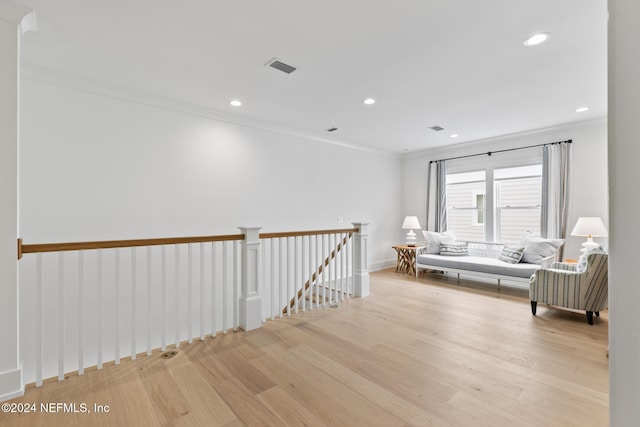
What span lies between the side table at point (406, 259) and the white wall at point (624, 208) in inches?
219

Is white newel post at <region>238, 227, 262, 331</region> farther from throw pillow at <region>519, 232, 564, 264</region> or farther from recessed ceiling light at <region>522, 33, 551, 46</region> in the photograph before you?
throw pillow at <region>519, 232, 564, 264</region>

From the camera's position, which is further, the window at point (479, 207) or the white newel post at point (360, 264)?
the window at point (479, 207)

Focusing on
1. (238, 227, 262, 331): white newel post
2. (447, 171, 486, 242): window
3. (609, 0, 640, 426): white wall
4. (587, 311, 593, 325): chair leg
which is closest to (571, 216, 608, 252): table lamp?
(587, 311, 593, 325): chair leg

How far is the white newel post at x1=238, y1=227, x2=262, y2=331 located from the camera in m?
3.04

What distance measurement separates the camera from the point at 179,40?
8.16 ft

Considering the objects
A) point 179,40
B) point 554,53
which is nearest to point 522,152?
point 554,53

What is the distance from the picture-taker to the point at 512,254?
4762 millimetres

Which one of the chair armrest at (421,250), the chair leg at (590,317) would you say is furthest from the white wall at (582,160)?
the chair armrest at (421,250)

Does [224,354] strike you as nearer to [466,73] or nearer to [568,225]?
[466,73]

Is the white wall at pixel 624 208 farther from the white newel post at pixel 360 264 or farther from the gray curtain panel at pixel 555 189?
the gray curtain panel at pixel 555 189

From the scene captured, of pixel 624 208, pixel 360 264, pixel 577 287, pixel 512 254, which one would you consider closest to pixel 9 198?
pixel 624 208

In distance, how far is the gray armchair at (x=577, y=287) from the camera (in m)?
3.14

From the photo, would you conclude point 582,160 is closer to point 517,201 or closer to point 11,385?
point 517,201

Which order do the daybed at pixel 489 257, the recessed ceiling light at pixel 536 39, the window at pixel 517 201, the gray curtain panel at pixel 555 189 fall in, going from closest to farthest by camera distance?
the recessed ceiling light at pixel 536 39, the daybed at pixel 489 257, the gray curtain panel at pixel 555 189, the window at pixel 517 201
